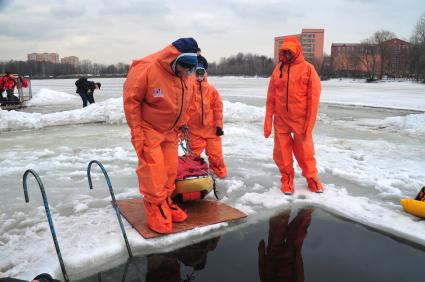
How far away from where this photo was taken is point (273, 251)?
343cm

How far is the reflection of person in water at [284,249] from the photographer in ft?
9.96

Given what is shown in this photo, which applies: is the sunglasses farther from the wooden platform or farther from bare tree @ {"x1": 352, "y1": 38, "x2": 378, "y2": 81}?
bare tree @ {"x1": 352, "y1": 38, "x2": 378, "y2": 81}

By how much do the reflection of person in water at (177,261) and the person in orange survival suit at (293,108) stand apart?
5.99 ft

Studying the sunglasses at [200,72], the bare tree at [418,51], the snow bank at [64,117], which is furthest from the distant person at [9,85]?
the bare tree at [418,51]

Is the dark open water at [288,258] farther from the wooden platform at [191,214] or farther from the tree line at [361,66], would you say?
the tree line at [361,66]

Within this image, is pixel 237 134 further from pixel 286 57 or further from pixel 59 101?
pixel 59 101

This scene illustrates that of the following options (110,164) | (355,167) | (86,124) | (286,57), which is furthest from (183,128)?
(86,124)

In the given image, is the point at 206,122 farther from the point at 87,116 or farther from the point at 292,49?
the point at 87,116

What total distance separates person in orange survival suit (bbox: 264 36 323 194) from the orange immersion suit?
32.1 inches

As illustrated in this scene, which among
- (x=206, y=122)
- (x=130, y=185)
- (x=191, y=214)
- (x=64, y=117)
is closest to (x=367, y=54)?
(x=64, y=117)

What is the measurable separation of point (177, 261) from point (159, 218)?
1.87 feet

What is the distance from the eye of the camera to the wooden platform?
3.83 m

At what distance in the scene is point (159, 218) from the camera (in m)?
3.71

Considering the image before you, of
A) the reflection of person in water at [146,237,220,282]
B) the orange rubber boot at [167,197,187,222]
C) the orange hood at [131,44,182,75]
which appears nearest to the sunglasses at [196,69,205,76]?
the orange hood at [131,44,182,75]
